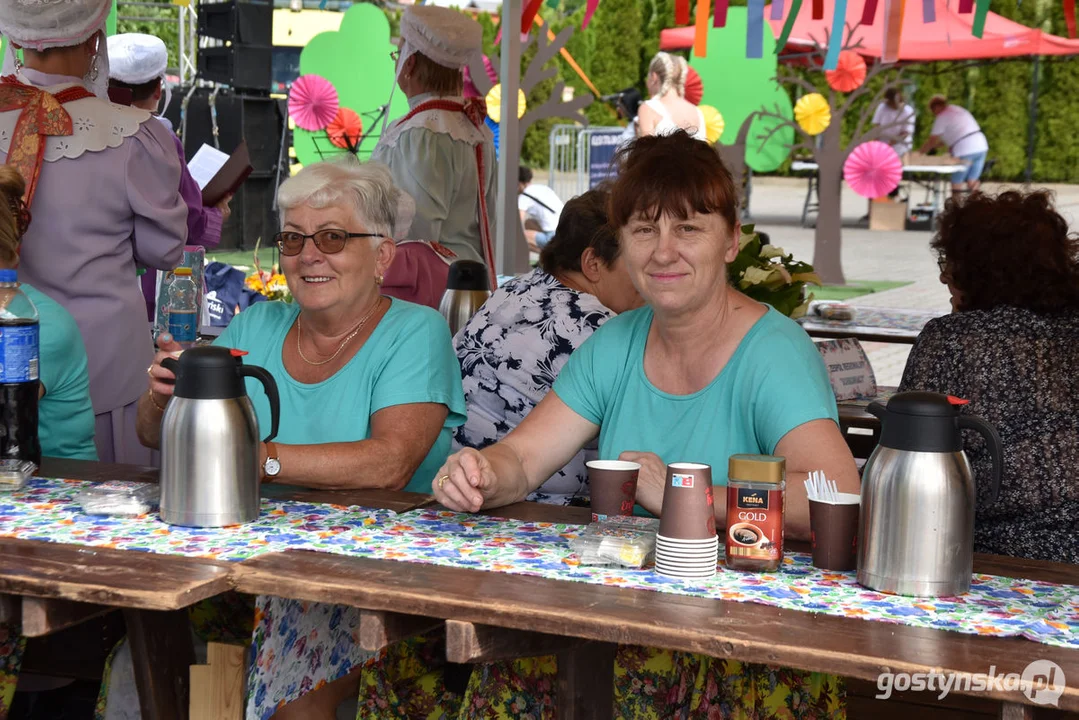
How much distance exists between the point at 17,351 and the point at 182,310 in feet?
2.09

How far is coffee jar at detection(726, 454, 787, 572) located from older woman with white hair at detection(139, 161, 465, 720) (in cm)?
86

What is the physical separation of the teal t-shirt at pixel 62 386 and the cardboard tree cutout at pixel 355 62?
21.8ft

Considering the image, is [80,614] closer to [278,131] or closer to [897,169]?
[897,169]

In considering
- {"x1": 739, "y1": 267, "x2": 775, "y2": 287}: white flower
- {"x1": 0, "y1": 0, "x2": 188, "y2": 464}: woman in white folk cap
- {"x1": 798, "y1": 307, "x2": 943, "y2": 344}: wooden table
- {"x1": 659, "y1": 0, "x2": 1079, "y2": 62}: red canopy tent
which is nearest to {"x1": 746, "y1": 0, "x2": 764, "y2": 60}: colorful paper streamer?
{"x1": 798, "y1": 307, "x2": 943, "y2": 344}: wooden table

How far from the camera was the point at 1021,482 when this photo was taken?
2658 mm

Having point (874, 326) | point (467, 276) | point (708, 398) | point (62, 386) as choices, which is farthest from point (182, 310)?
point (874, 326)

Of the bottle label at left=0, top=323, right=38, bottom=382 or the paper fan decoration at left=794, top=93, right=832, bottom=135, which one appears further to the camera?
the paper fan decoration at left=794, top=93, right=832, bottom=135

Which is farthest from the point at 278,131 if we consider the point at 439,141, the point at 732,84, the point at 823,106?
the point at 439,141

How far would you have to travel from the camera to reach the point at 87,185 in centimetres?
340

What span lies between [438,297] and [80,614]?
2.43 metres

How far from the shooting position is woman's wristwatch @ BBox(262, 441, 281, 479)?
2426 millimetres

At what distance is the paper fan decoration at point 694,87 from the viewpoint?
1224 cm

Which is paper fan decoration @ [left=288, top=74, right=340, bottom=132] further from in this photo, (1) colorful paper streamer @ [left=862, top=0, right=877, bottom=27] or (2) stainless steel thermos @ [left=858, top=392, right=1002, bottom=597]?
(2) stainless steel thermos @ [left=858, top=392, right=1002, bottom=597]

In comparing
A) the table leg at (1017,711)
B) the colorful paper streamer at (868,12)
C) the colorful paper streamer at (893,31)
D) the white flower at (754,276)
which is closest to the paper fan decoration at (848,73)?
the colorful paper streamer at (893,31)
